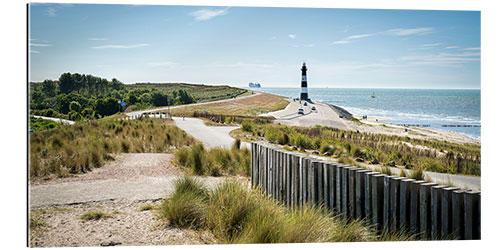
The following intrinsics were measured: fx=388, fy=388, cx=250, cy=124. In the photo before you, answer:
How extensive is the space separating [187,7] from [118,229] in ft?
11.7

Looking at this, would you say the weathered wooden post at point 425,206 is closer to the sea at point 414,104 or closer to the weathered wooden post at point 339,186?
the weathered wooden post at point 339,186

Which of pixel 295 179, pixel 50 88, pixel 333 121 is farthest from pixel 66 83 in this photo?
pixel 333 121

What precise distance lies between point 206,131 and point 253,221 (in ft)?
13.3

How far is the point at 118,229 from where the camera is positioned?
4.33 m

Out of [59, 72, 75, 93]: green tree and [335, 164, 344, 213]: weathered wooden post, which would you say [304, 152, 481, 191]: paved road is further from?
[59, 72, 75, 93]: green tree

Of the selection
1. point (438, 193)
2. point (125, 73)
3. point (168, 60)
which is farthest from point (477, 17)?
point (125, 73)

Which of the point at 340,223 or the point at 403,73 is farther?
the point at 403,73

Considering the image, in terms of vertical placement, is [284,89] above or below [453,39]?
below

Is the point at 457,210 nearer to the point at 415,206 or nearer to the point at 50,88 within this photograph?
the point at 415,206

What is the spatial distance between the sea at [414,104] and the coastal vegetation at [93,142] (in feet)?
8.32

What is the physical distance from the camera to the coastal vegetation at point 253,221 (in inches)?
153

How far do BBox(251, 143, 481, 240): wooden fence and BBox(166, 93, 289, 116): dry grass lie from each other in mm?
2306

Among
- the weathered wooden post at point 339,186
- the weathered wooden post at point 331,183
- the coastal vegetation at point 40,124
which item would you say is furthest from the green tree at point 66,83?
the weathered wooden post at point 339,186
